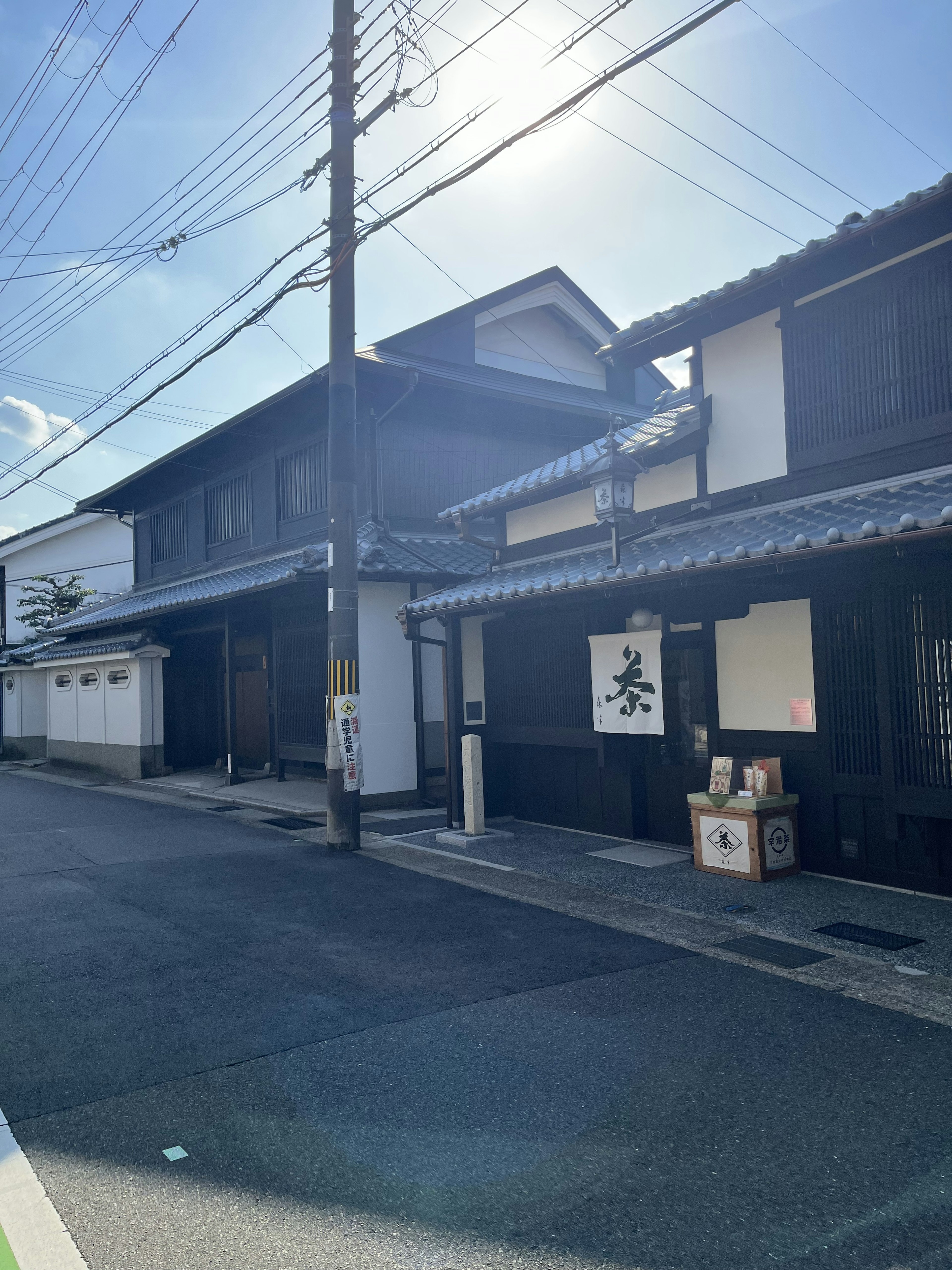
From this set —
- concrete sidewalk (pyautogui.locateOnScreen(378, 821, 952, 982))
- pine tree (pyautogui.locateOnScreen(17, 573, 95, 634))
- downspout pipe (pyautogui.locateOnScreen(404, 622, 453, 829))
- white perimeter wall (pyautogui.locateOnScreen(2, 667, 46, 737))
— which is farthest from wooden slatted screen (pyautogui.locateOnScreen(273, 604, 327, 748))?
pine tree (pyautogui.locateOnScreen(17, 573, 95, 634))

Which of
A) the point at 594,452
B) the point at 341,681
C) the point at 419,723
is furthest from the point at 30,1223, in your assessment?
the point at 419,723

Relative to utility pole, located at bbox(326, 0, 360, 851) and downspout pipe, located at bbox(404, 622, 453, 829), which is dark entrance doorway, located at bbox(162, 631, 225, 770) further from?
utility pole, located at bbox(326, 0, 360, 851)

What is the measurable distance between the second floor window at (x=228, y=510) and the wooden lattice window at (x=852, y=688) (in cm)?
1347

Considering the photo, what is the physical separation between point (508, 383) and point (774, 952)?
13.4 meters

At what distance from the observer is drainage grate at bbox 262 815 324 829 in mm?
12547

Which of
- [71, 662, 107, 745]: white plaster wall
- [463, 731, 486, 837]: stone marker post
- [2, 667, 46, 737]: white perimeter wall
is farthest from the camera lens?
[2, 667, 46, 737]: white perimeter wall

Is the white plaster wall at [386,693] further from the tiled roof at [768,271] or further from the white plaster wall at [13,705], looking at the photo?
the white plaster wall at [13,705]

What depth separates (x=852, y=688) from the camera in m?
7.93

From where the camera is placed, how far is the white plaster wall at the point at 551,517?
11484mm

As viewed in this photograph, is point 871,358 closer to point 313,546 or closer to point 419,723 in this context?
point 419,723

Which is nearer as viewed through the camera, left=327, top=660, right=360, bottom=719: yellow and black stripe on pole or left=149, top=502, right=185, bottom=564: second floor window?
left=327, top=660, right=360, bottom=719: yellow and black stripe on pole

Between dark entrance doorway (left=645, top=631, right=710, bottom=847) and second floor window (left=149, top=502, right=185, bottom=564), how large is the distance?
14.9 m

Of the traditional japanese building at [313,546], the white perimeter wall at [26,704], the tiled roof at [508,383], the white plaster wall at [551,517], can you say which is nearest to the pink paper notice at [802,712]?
the white plaster wall at [551,517]

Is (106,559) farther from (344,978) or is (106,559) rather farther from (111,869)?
(344,978)
